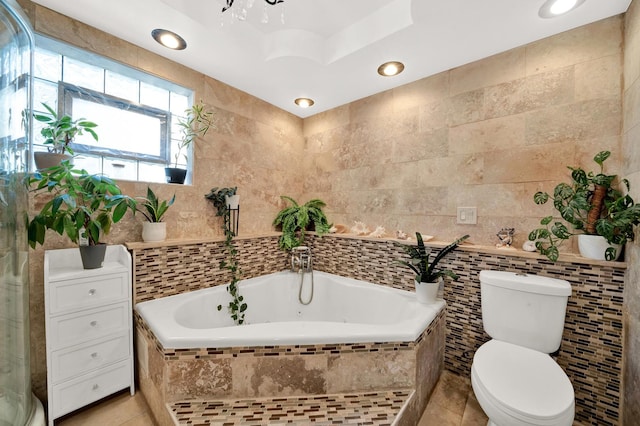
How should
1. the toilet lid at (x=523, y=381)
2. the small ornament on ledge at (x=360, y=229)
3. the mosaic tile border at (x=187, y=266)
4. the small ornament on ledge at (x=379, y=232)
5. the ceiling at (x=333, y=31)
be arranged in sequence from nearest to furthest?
the toilet lid at (x=523, y=381)
the ceiling at (x=333, y=31)
the mosaic tile border at (x=187, y=266)
the small ornament on ledge at (x=379, y=232)
the small ornament on ledge at (x=360, y=229)

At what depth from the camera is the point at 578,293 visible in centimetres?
146

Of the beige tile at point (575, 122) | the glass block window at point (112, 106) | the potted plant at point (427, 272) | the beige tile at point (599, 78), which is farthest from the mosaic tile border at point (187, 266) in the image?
the beige tile at point (599, 78)

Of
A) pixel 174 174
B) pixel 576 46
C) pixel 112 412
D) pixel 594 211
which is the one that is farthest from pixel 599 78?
pixel 112 412

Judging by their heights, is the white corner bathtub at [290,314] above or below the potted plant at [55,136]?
A: below

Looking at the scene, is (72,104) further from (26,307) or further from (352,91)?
(352,91)

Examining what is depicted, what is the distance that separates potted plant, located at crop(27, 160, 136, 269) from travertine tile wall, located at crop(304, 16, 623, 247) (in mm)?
1902

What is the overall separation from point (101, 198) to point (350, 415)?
1755 millimetres

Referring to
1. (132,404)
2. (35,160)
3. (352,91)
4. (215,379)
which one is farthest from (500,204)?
(35,160)

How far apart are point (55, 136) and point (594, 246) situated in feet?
10.0

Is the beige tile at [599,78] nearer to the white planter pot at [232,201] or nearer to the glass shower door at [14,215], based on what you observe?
the white planter pot at [232,201]

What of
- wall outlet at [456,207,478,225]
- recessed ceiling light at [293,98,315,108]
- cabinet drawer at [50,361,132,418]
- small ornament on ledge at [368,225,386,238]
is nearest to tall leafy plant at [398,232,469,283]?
wall outlet at [456,207,478,225]

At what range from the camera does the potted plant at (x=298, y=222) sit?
8.39ft

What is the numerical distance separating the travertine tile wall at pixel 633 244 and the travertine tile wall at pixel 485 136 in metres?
0.10

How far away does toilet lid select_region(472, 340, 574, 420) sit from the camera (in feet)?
3.23
